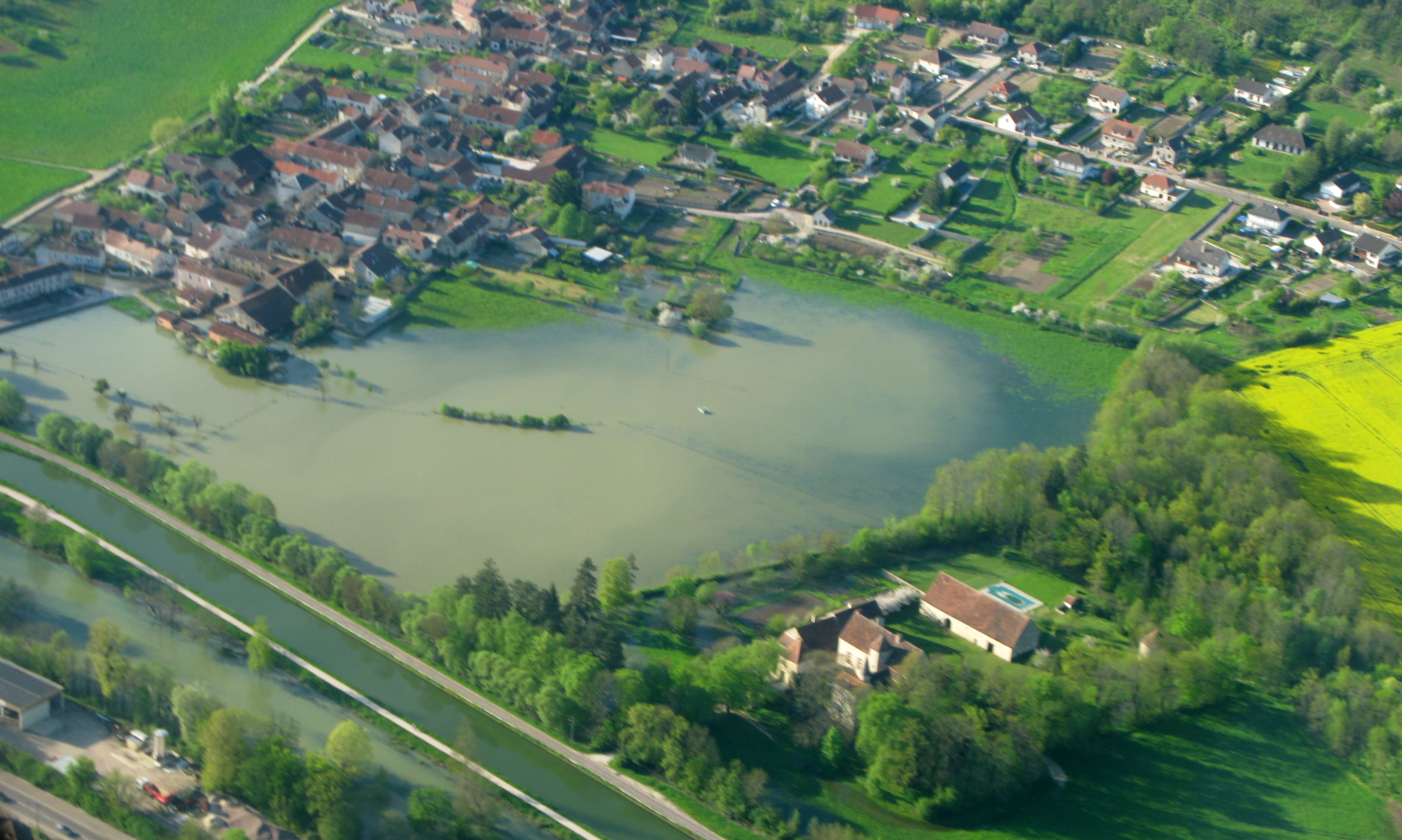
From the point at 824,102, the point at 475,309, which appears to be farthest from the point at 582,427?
the point at 824,102

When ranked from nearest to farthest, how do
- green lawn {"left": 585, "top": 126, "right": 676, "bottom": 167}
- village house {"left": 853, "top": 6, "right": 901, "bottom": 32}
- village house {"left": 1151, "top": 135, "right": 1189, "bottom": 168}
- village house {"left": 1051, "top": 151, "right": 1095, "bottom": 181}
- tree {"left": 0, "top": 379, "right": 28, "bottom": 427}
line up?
tree {"left": 0, "top": 379, "right": 28, "bottom": 427}, green lawn {"left": 585, "top": 126, "right": 676, "bottom": 167}, village house {"left": 1051, "top": 151, "right": 1095, "bottom": 181}, village house {"left": 1151, "top": 135, "right": 1189, "bottom": 168}, village house {"left": 853, "top": 6, "right": 901, "bottom": 32}

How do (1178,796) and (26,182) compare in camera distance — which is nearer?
(1178,796)

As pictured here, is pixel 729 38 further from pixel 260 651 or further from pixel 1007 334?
pixel 260 651

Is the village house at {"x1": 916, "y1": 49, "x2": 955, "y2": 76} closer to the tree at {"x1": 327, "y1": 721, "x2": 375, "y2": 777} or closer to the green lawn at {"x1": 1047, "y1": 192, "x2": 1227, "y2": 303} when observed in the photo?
the green lawn at {"x1": 1047, "y1": 192, "x2": 1227, "y2": 303}

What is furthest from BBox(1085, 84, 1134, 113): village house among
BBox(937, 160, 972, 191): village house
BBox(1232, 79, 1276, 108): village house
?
BBox(937, 160, 972, 191): village house

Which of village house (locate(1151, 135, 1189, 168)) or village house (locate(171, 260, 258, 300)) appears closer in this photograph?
village house (locate(171, 260, 258, 300))

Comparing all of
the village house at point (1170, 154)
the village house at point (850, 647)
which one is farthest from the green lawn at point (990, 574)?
the village house at point (1170, 154)

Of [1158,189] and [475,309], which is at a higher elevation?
[1158,189]
